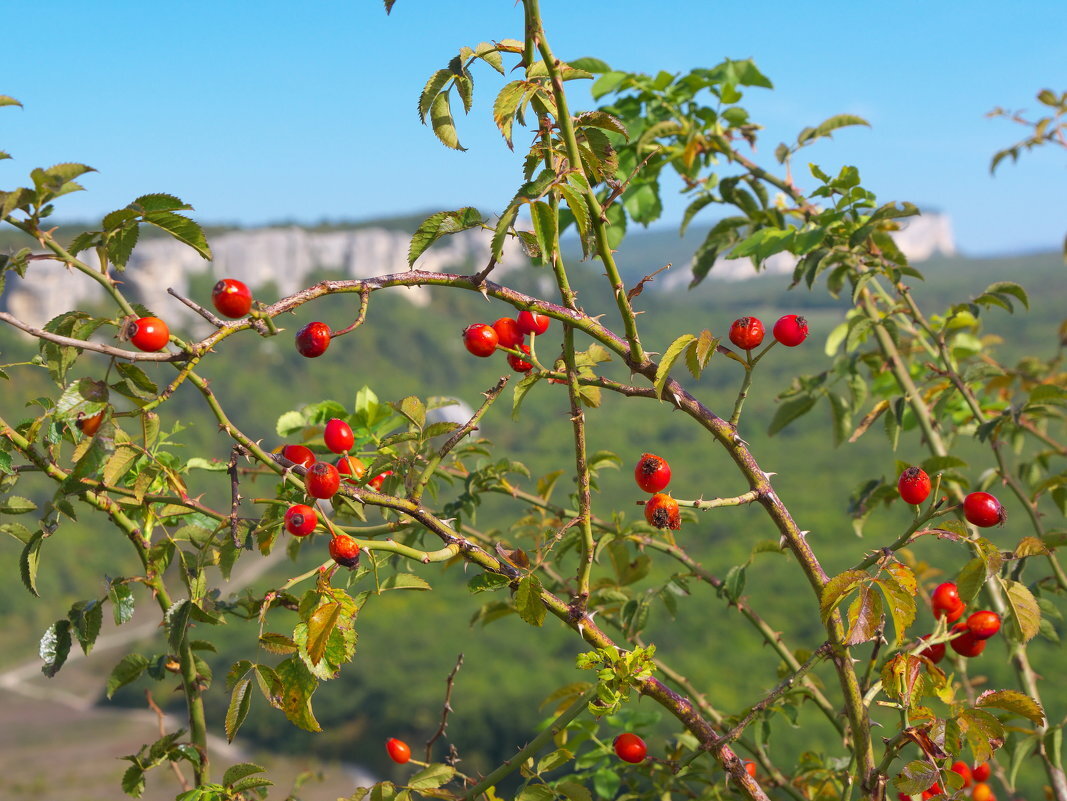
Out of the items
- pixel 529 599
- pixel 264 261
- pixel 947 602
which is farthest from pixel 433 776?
pixel 264 261

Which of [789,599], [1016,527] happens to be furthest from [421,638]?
[1016,527]

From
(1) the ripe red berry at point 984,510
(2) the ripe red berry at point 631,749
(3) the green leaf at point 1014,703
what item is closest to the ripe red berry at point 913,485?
(1) the ripe red berry at point 984,510

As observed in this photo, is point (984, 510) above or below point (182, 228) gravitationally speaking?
below

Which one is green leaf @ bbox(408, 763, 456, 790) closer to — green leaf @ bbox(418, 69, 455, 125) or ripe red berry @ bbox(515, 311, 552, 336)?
ripe red berry @ bbox(515, 311, 552, 336)

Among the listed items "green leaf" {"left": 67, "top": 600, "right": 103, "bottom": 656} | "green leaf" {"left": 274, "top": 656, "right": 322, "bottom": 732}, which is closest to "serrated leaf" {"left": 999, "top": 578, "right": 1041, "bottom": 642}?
"green leaf" {"left": 274, "top": 656, "right": 322, "bottom": 732}

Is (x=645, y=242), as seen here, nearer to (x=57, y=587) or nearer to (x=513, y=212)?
(x=57, y=587)

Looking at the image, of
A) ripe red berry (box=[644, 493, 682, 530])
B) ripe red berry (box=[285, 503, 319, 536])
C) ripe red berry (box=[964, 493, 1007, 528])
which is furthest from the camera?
ripe red berry (box=[964, 493, 1007, 528])

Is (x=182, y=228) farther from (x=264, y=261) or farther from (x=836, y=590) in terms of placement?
(x=264, y=261)

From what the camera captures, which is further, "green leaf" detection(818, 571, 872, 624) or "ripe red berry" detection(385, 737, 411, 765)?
"ripe red berry" detection(385, 737, 411, 765)

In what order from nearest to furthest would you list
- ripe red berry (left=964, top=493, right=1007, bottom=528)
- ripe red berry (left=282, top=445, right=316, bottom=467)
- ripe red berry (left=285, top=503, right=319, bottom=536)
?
ripe red berry (left=285, top=503, right=319, bottom=536) → ripe red berry (left=964, top=493, right=1007, bottom=528) → ripe red berry (left=282, top=445, right=316, bottom=467)

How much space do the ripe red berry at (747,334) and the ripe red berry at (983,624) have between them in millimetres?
768

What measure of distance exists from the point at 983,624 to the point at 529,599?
99 centimetres

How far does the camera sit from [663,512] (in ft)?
4.37

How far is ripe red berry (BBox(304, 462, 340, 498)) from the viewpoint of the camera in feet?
4.08
